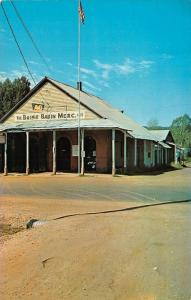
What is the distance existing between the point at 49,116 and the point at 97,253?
69.4 ft

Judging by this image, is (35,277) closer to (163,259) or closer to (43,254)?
(43,254)

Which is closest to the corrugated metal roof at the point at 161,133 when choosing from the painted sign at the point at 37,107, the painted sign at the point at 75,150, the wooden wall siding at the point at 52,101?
the painted sign at the point at 37,107

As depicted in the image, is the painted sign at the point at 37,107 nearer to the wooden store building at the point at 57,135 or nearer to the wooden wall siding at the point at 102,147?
the wooden store building at the point at 57,135

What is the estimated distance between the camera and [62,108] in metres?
25.9

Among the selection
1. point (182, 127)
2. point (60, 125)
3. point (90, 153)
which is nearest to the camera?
point (60, 125)

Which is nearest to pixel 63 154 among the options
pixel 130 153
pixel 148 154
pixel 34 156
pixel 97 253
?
pixel 34 156

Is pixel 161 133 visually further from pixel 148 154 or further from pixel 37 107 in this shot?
pixel 37 107

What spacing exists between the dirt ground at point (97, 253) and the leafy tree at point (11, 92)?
2264 centimetres

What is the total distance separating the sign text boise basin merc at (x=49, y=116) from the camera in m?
25.5

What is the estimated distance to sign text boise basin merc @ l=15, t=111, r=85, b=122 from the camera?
25453 mm

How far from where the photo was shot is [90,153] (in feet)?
83.4

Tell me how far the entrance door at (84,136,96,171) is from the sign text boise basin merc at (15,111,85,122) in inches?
55.5

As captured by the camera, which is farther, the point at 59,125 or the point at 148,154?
the point at 148,154

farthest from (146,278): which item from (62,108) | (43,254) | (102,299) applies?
(62,108)
